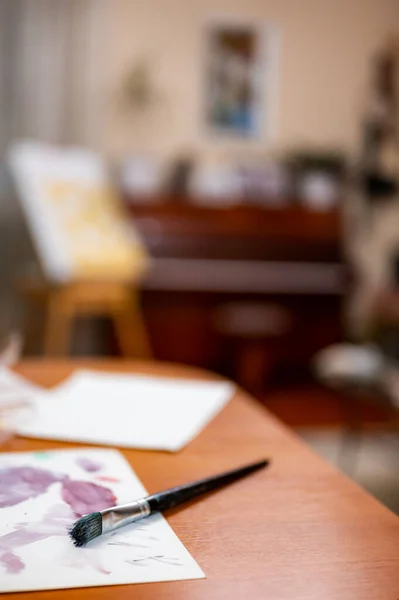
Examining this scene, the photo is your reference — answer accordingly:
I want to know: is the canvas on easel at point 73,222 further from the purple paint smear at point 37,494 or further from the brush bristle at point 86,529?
the brush bristle at point 86,529

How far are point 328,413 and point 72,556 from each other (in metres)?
3.13

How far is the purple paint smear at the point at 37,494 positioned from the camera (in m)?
0.52

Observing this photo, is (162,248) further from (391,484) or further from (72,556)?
(72,556)

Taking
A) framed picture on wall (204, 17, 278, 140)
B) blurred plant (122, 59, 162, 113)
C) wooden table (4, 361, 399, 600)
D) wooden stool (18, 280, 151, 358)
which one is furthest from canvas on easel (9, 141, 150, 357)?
wooden table (4, 361, 399, 600)

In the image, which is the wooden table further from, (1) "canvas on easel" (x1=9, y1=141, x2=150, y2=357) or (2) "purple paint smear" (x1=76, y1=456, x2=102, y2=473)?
(1) "canvas on easel" (x1=9, y1=141, x2=150, y2=357)

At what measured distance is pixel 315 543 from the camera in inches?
22.3

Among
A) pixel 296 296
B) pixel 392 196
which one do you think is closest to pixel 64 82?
pixel 296 296

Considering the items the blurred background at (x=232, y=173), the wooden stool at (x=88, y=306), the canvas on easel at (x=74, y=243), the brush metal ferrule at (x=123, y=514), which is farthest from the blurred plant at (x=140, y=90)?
the brush metal ferrule at (x=123, y=514)

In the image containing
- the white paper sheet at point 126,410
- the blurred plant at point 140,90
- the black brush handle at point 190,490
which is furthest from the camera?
the blurred plant at point 140,90

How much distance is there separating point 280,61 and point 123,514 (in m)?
3.98

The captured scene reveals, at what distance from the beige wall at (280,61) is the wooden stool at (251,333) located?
3.31 feet

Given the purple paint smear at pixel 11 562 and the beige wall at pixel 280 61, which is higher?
the beige wall at pixel 280 61

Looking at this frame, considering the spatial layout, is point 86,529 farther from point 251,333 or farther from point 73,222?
point 251,333

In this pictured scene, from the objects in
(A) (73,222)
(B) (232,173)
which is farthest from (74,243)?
(B) (232,173)
